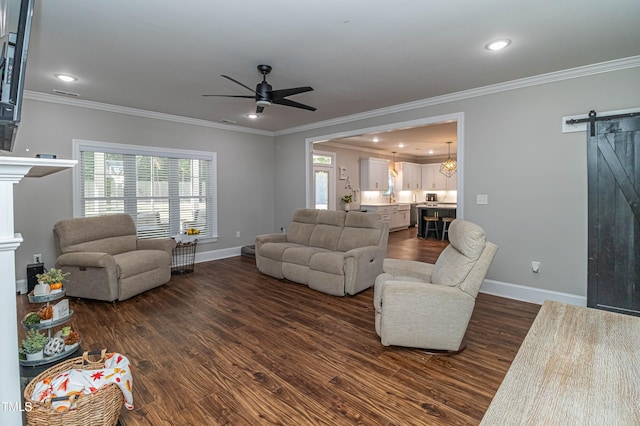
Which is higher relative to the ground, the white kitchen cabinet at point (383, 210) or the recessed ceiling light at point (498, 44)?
the recessed ceiling light at point (498, 44)

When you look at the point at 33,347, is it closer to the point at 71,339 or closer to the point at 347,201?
the point at 71,339

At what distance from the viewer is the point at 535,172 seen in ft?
12.7

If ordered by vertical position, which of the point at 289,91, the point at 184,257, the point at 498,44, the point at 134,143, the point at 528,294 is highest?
the point at 498,44

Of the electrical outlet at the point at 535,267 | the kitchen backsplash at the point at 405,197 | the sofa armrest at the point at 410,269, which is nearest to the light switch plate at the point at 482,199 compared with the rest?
the electrical outlet at the point at 535,267

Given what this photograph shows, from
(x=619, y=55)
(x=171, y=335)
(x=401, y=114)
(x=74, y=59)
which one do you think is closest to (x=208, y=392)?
(x=171, y=335)

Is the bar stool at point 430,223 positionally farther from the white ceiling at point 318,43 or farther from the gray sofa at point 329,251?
the white ceiling at point 318,43

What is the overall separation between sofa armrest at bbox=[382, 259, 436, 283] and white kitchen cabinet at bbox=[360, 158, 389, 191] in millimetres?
6501

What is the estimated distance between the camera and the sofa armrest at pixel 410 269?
10.5ft

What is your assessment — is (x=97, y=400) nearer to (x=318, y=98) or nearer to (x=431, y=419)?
(x=431, y=419)

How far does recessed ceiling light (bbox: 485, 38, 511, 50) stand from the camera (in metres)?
2.91

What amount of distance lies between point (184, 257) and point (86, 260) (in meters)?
1.92

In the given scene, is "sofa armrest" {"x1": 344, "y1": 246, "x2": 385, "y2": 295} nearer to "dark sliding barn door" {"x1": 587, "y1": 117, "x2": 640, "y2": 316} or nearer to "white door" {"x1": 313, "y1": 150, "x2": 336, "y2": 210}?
"dark sliding barn door" {"x1": 587, "y1": 117, "x2": 640, "y2": 316}

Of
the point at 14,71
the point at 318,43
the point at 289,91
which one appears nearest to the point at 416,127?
the point at 289,91

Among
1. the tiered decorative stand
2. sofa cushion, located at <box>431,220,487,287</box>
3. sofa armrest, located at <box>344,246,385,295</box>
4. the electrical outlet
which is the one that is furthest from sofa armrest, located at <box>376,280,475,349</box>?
the tiered decorative stand
